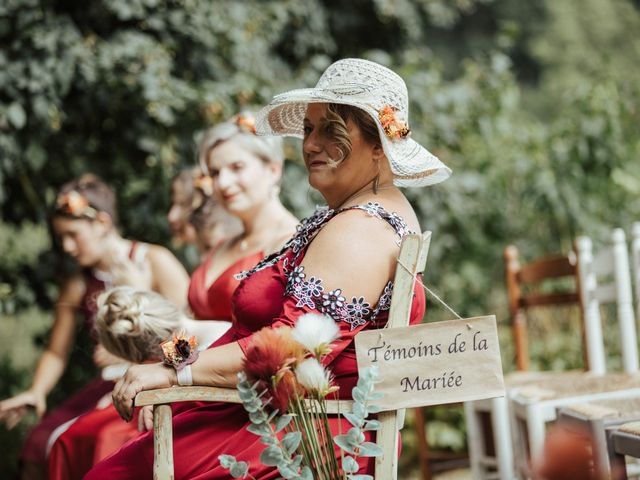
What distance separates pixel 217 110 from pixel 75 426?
2.19 metres

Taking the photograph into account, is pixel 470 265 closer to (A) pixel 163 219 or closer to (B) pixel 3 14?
(A) pixel 163 219

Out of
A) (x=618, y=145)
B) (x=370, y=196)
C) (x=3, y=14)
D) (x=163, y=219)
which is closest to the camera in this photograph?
(x=370, y=196)

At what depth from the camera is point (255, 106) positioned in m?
5.03

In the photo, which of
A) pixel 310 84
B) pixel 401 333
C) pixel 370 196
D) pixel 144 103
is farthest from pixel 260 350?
pixel 310 84

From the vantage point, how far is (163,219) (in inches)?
200

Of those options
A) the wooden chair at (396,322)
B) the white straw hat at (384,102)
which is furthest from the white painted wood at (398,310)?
the white straw hat at (384,102)

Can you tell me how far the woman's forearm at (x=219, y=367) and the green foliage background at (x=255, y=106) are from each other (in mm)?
2040

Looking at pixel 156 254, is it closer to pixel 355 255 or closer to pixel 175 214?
pixel 175 214

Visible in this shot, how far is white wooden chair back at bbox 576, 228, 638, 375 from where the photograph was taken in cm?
392

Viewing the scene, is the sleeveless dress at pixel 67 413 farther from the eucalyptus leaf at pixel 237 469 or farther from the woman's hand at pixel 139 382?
the eucalyptus leaf at pixel 237 469

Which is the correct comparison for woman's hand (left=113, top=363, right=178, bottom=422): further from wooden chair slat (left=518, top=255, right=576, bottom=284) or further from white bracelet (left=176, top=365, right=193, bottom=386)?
wooden chair slat (left=518, top=255, right=576, bottom=284)

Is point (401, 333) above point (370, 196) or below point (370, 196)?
below

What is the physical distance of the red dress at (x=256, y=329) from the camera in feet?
6.39

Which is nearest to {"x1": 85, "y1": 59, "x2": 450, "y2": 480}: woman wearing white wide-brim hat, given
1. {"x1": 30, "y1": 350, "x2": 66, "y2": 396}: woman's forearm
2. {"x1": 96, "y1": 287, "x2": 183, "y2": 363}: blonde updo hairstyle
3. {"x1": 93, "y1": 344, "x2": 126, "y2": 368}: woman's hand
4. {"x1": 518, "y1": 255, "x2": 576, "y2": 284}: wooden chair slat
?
{"x1": 96, "y1": 287, "x2": 183, "y2": 363}: blonde updo hairstyle
